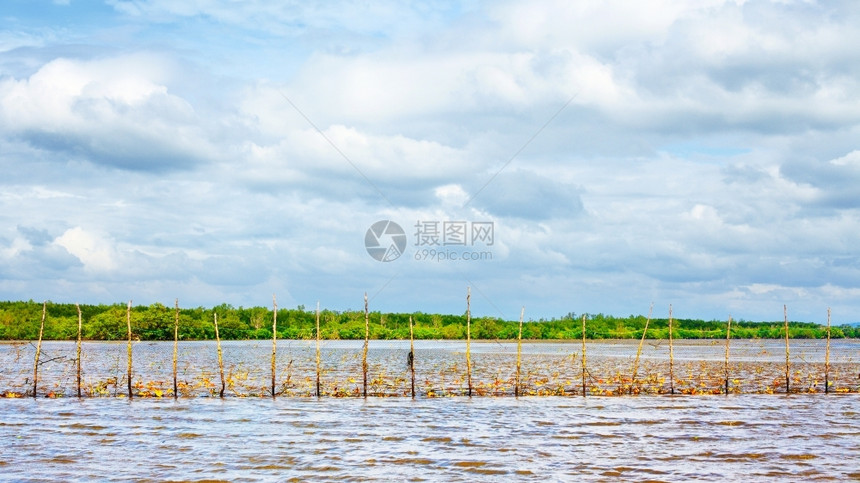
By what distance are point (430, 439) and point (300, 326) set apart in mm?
84228

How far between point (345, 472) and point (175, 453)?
15.5 ft

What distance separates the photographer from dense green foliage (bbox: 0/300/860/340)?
78812 millimetres

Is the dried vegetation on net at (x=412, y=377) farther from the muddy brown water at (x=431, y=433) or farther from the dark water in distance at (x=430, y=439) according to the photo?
the dark water in distance at (x=430, y=439)

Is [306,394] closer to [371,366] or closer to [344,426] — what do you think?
[344,426]

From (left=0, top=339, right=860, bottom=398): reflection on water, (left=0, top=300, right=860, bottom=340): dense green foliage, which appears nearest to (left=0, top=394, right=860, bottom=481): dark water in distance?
(left=0, top=339, right=860, bottom=398): reflection on water

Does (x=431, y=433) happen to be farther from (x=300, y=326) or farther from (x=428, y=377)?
(x=300, y=326)

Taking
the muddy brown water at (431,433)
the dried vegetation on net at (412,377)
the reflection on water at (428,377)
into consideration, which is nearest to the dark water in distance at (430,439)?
the muddy brown water at (431,433)

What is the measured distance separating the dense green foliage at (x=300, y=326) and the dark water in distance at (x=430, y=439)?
4757 cm

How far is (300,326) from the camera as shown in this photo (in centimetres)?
10062

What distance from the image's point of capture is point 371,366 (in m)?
43.2

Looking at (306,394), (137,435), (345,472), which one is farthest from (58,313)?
(345,472)

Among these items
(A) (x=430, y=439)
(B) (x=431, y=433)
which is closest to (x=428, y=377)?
(B) (x=431, y=433)

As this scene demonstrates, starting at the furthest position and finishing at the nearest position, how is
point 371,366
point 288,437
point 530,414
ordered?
point 371,366 → point 530,414 → point 288,437

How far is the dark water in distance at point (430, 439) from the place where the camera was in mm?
15359
